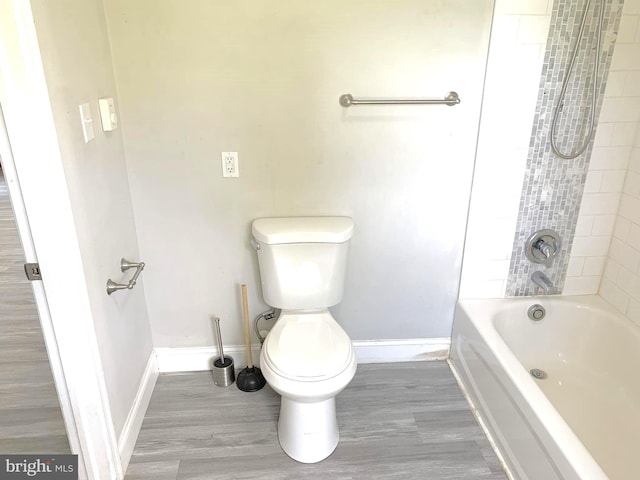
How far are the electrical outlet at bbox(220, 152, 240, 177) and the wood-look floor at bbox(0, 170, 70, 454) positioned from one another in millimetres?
1262

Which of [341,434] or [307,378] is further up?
[307,378]

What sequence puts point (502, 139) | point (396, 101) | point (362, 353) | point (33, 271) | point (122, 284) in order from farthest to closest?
point (362, 353) < point (502, 139) < point (396, 101) < point (122, 284) < point (33, 271)

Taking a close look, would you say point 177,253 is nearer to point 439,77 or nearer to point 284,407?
point 284,407

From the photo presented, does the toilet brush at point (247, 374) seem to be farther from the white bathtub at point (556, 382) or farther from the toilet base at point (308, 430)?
the white bathtub at point (556, 382)

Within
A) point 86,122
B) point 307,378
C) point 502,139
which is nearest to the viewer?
point 86,122

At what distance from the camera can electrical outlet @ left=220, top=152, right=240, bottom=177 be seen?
6.40 ft

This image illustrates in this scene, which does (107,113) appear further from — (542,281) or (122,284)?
(542,281)

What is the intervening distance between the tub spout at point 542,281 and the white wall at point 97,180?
1.87m

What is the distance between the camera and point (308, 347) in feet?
5.81

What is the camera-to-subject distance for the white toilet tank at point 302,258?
191cm

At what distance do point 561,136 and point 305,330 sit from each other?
1402 millimetres

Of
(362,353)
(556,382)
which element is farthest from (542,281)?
(362,353)

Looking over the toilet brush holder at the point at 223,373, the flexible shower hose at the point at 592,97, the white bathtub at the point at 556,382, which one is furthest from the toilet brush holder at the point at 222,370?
the flexible shower hose at the point at 592,97

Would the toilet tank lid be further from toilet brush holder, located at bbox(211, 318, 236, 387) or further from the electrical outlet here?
toilet brush holder, located at bbox(211, 318, 236, 387)
